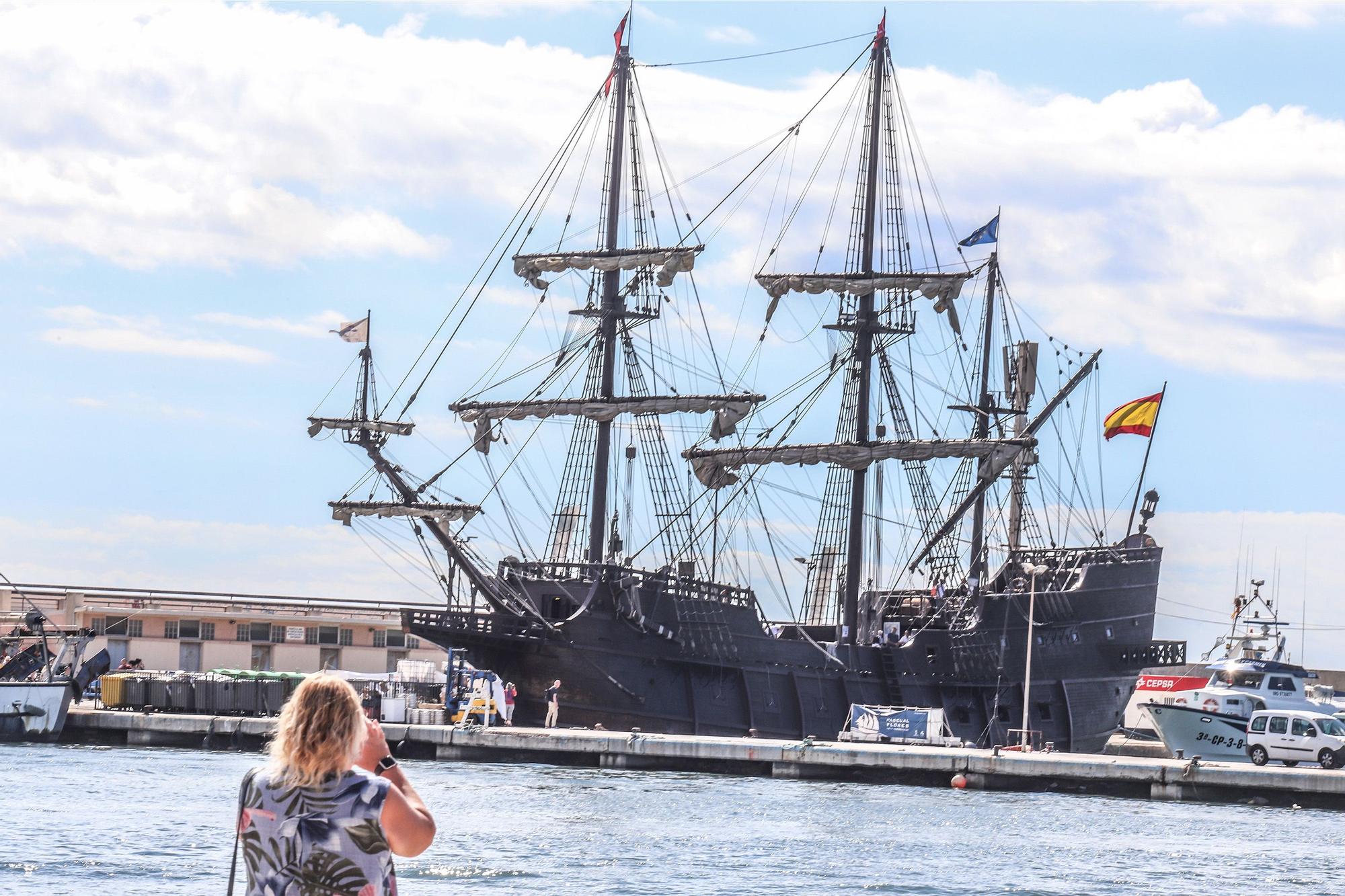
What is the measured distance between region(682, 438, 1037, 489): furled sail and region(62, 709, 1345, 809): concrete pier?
16.2m

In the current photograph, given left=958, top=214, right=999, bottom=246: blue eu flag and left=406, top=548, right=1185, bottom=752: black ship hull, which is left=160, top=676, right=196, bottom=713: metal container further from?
left=958, top=214, right=999, bottom=246: blue eu flag

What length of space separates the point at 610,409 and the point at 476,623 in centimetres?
880

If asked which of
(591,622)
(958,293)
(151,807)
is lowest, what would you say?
(151,807)

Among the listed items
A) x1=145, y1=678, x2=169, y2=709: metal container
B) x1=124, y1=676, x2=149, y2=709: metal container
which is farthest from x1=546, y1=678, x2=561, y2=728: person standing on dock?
x1=124, y1=676, x2=149, y2=709: metal container

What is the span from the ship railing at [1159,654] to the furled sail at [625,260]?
1915 centimetres

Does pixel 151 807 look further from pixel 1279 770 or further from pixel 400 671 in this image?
pixel 400 671

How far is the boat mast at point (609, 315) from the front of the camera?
5166cm

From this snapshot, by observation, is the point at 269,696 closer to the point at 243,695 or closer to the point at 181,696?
the point at 243,695

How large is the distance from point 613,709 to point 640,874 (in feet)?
80.1

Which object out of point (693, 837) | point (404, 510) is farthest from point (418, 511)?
point (693, 837)

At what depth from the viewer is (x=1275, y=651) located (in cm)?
5200

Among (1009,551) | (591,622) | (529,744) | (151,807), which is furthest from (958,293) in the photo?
(151,807)

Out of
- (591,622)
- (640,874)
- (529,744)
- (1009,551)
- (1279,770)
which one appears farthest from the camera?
(1009,551)

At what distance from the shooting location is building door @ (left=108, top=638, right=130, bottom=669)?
2702 inches
